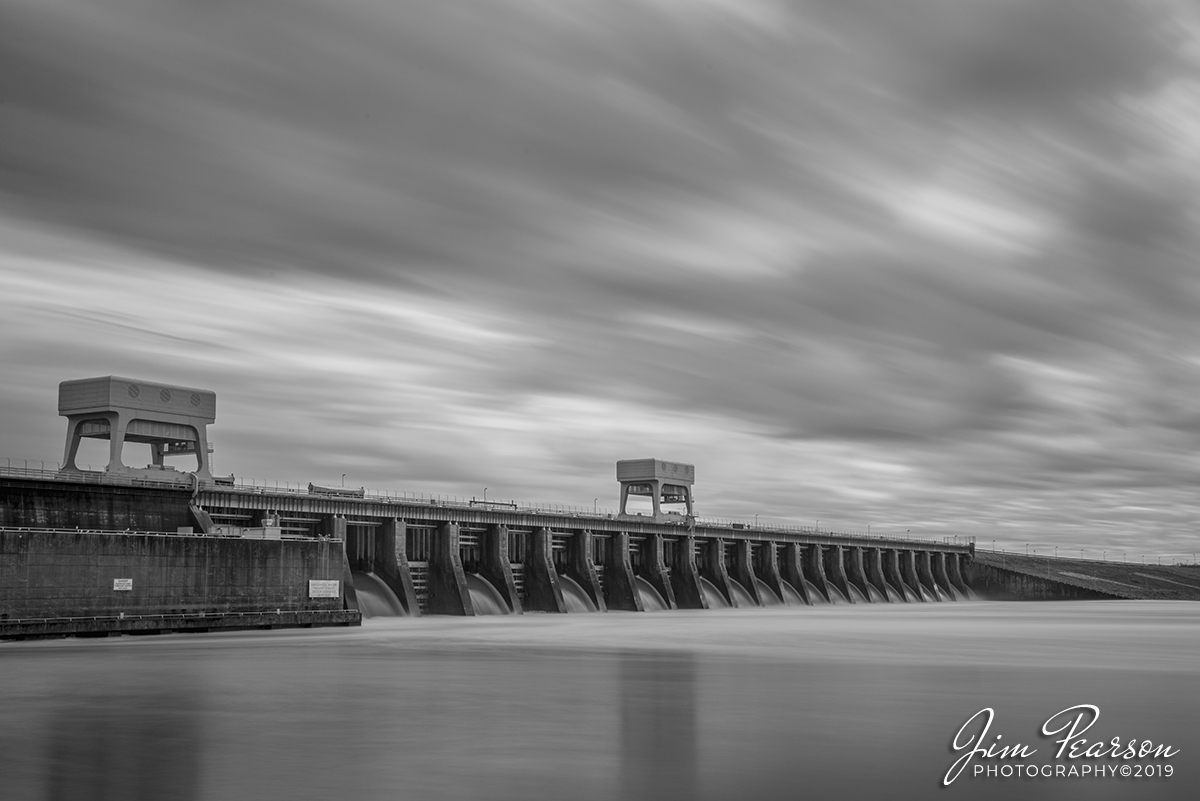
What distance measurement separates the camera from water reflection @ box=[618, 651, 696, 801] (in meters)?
16.5

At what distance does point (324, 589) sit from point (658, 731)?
43.5 m

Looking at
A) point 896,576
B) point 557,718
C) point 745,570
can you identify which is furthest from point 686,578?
point 557,718

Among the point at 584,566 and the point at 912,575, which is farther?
the point at 912,575

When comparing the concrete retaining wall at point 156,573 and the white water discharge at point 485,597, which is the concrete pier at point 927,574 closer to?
the white water discharge at point 485,597

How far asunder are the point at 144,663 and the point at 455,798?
2539 centimetres

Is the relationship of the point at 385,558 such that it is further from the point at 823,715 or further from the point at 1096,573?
the point at 1096,573

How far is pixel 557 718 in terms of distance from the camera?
78.5 feet

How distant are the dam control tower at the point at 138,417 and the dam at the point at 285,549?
0.09 m

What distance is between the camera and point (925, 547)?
161875 mm

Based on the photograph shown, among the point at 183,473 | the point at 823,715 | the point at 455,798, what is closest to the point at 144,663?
the point at 823,715

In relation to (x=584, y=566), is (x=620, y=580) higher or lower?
lower

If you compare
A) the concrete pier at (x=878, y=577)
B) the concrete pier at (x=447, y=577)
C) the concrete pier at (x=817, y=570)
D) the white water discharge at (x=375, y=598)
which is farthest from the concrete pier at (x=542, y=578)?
the concrete pier at (x=878, y=577)

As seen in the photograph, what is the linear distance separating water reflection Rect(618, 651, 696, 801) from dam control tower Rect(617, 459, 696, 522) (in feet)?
248

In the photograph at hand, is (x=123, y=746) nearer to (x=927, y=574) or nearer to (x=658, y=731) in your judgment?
(x=658, y=731)
